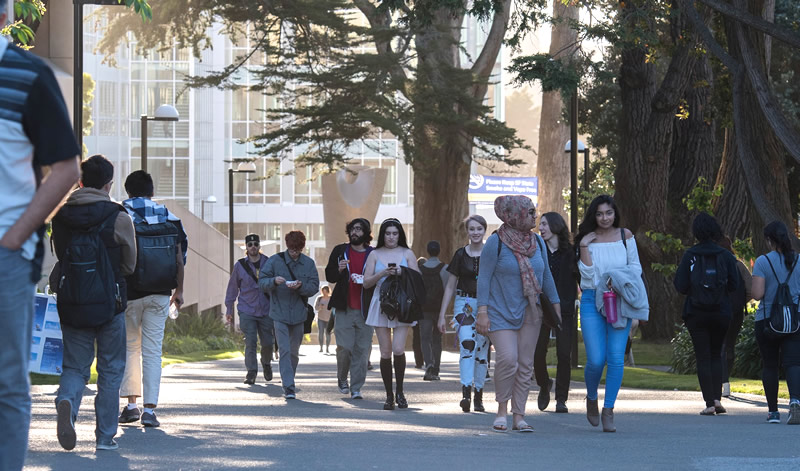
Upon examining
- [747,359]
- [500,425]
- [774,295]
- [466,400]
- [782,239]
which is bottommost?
[747,359]

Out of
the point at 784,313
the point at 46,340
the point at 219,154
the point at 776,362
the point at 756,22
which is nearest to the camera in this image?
the point at 784,313

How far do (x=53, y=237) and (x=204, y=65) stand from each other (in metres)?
60.6

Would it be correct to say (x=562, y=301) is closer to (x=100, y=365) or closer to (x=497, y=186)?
(x=100, y=365)

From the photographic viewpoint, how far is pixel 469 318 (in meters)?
12.5

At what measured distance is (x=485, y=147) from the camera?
2891 centimetres

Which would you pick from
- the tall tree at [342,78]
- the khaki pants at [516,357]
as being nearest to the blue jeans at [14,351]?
the khaki pants at [516,357]

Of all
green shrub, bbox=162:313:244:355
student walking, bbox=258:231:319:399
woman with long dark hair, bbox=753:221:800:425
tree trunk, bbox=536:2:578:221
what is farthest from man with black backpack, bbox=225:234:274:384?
tree trunk, bbox=536:2:578:221

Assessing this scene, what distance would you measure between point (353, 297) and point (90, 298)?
5663 mm

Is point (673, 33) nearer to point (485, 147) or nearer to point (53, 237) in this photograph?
point (485, 147)

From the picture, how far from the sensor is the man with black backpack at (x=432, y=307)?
1852 centimetres

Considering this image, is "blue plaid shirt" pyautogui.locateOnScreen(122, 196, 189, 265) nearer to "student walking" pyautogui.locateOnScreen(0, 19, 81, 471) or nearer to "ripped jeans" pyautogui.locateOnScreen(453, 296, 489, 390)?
"ripped jeans" pyautogui.locateOnScreen(453, 296, 489, 390)

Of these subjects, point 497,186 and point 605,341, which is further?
point 497,186

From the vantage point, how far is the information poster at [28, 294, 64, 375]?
15.0m

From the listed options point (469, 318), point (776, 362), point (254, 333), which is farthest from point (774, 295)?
point (254, 333)
